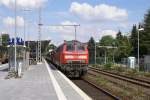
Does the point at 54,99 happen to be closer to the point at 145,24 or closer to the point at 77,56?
the point at 77,56

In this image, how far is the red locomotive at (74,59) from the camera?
3781 centimetres

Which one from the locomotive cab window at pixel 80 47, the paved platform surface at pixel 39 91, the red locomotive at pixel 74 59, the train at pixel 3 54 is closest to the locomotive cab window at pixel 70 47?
the red locomotive at pixel 74 59

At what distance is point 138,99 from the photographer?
789 inches

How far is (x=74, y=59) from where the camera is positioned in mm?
38062

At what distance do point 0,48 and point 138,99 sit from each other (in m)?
56.5

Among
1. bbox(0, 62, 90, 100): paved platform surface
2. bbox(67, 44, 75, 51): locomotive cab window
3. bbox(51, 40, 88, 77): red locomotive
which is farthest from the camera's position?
bbox(67, 44, 75, 51): locomotive cab window

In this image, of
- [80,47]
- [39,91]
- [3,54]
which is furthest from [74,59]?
[3,54]

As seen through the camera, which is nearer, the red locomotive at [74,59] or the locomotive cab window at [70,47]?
the red locomotive at [74,59]

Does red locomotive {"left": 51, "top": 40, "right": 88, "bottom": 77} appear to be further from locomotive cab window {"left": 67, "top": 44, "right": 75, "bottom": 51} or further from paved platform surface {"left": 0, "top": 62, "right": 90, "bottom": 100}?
paved platform surface {"left": 0, "top": 62, "right": 90, "bottom": 100}

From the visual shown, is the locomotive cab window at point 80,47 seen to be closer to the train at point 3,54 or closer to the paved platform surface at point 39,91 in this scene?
the paved platform surface at point 39,91

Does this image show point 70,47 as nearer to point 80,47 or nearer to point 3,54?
point 80,47

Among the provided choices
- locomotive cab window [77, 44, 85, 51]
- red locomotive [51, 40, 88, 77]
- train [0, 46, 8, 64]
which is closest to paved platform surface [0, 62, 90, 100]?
red locomotive [51, 40, 88, 77]

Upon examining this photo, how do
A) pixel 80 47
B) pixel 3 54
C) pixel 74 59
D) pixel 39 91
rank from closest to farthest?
1. pixel 39 91
2. pixel 74 59
3. pixel 80 47
4. pixel 3 54

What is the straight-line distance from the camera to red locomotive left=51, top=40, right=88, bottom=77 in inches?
1488
